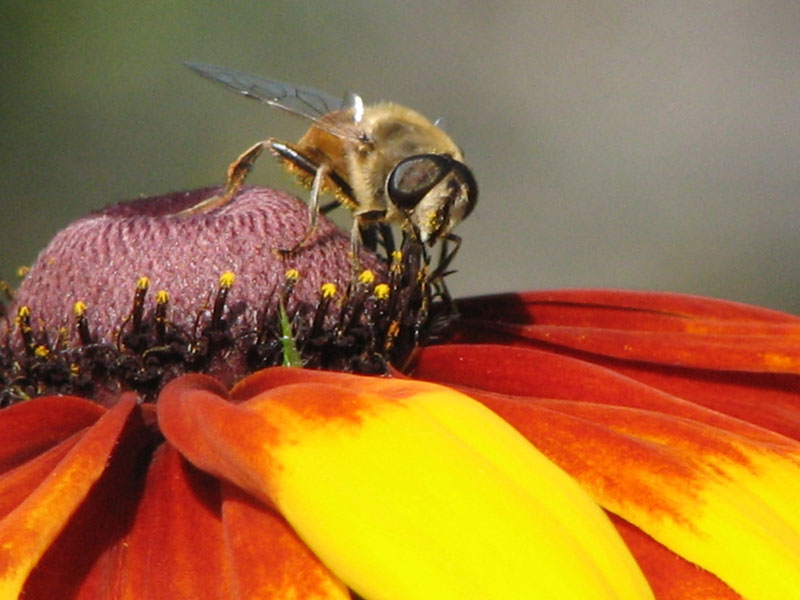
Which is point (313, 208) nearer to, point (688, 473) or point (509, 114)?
point (688, 473)

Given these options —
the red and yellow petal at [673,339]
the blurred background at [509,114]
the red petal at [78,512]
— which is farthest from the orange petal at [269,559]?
the blurred background at [509,114]

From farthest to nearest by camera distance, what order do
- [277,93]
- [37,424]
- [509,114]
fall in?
[509,114], [277,93], [37,424]

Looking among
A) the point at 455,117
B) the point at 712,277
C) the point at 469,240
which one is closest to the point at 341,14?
the point at 455,117

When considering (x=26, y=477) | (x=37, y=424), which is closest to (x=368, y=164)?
(x=37, y=424)

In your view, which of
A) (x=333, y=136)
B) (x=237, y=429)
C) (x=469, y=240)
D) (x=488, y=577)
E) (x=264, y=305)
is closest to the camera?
(x=488, y=577)

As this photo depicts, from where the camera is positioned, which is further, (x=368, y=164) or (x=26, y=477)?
(x=368, y=164)

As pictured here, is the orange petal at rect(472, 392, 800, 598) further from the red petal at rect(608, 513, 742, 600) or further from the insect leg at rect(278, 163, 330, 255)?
the insect leg at rect(278, 163, 330, 255)

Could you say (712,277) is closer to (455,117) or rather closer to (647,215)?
(647,215)

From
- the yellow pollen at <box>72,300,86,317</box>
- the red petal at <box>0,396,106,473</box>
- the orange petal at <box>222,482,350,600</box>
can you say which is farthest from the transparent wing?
the orange petal at <box>222,482,350,600</box>
